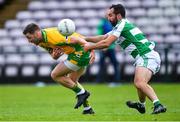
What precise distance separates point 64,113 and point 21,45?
43.9 ft

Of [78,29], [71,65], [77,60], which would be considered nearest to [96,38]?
[77,60]

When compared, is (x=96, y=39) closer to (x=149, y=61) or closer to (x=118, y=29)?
(x=118, y=29)

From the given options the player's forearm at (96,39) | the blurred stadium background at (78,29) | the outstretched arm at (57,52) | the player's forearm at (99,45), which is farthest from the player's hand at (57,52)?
the blurred stadium background at (78,29)

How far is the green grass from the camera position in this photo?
12.8 metres

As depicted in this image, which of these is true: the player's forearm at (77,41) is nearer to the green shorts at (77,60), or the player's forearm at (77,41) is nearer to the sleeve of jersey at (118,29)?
the green shorts at (77,60)

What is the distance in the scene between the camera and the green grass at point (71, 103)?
1275cm

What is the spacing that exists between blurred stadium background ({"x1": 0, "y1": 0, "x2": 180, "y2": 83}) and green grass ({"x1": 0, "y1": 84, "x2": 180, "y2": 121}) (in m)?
1.23

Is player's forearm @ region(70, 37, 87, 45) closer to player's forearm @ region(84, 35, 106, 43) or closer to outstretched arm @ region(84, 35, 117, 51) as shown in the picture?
outstretched arm @ region(84, 35, 117, 51)

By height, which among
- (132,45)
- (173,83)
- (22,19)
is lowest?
(173,83)

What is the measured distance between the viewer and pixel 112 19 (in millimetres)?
13242

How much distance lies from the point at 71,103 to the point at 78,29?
10395mm

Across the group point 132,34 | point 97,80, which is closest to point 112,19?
point 132,34

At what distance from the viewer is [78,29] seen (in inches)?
1088

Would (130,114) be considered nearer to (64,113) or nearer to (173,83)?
(64,113)
